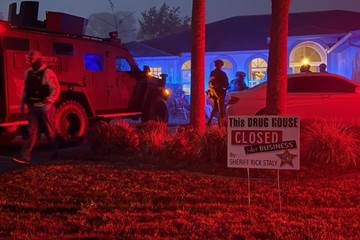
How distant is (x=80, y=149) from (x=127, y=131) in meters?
1.41

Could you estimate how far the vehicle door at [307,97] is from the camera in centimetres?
1420

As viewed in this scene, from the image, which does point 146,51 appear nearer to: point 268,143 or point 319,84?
point 319,84

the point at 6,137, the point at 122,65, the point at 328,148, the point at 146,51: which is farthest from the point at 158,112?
the point at 146,51

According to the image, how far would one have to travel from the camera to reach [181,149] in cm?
1034

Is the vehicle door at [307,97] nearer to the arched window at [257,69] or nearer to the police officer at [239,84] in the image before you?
the police officer at [239,84]

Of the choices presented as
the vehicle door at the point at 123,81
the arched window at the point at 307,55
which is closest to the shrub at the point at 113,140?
the vehicle door at the point at 123,81

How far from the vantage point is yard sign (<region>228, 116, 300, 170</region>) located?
6598 millimetres

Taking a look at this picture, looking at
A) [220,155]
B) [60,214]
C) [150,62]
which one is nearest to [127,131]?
[220,155]

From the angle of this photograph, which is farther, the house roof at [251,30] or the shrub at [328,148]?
the house roof at [251,30]

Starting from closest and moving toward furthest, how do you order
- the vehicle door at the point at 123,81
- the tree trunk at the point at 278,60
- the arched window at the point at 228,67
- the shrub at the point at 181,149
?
the tree trunk at the point at 278,60 < the shrub at the point at 181,149 < the vehicle door at the point at 123,81 < the arched window at the point at 228,67

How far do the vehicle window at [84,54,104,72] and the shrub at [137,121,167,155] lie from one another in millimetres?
2607

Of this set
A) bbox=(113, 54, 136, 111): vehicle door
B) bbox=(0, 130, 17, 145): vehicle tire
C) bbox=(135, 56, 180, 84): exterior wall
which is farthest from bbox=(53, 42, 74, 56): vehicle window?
bbox=(135, 56, 180, 84): exterior wall

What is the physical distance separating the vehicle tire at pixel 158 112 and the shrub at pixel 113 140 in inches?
180

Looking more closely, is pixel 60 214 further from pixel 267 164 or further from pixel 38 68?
pixel 38 68
